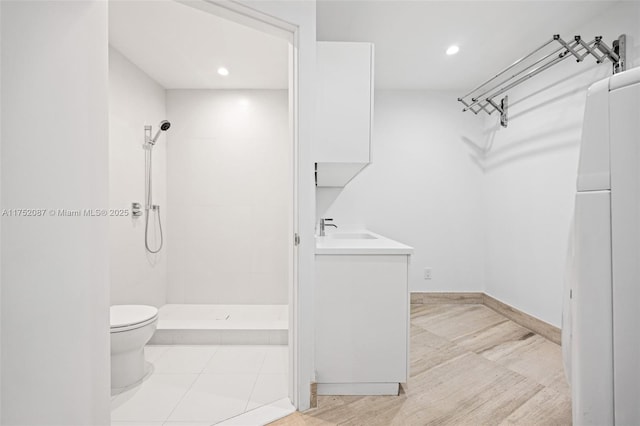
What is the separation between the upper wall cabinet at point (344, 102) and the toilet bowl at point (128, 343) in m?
1.43

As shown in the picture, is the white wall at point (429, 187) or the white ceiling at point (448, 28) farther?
the white wall at point (429, 187)

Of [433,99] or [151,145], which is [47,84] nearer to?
[151,145]

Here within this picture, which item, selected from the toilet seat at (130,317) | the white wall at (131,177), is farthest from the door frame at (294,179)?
the white wall at (131,177)

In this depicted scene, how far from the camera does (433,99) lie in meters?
3.45

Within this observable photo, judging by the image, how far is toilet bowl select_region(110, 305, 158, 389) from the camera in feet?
5.79

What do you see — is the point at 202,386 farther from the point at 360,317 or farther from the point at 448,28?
the point at 448,28

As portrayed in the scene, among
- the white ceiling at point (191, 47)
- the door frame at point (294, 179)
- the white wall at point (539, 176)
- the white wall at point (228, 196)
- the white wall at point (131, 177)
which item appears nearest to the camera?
the door frame at point (294, 179)

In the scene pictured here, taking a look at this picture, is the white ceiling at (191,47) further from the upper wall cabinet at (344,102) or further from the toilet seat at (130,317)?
the toilet seat at (130,317)

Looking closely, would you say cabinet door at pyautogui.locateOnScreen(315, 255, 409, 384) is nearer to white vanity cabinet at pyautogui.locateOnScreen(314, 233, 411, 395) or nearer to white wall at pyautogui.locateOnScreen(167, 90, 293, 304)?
white vanity cabinet at pyautogui.locateOnScreen(314, 233, 411, 395)

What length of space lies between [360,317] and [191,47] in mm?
2271

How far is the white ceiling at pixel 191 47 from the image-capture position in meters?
1.96

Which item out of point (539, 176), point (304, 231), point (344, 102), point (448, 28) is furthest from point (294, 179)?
point (539, 176)

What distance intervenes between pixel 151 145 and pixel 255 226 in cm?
121

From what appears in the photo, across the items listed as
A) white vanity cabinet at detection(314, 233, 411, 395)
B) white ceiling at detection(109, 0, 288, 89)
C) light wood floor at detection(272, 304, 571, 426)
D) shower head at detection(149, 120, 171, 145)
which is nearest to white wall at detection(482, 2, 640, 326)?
light wood floor at detection(272, 304, 571, 426)
